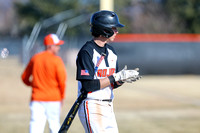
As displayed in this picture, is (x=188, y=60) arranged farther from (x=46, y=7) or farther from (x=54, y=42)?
(x=46, y=7)

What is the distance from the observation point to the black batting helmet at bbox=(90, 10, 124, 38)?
4395mm

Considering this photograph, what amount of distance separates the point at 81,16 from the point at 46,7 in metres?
5.41

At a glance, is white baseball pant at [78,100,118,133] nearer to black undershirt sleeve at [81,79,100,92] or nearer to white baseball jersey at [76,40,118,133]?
white baseball jersey at [76,40,118,133]

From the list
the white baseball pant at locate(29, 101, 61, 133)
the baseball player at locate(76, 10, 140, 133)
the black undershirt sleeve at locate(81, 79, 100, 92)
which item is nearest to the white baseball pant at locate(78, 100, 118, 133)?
the baseball player at locate(76, 10, 140, 133)

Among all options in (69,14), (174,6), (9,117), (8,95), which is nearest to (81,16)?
(69,14)

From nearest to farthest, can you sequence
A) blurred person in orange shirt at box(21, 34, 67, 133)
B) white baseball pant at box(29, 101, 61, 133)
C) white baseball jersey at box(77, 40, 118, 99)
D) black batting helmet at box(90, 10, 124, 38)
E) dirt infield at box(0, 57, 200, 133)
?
white baseball jersey at box(77, 40, 118, 99) → black batting helmet at box(90, 10, 124, 38) → white baseball pant at box(29, 101, 61, 133) → blurred person in orange shirt at box(21, 34, 67, 133) → dirt infield at box(0, 57, 200, 133)

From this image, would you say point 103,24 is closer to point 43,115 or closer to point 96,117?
point 96,117

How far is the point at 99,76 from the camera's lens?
4.36m

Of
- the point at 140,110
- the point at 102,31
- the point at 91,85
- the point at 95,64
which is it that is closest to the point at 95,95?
the point at 91,85

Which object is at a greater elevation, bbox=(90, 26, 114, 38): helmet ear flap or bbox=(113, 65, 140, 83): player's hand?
bbox=(90, 26, 114, 38): helmet ear flap

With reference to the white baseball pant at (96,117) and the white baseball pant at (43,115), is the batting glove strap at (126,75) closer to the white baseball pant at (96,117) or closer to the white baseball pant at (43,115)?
the white baseball pant at (96,117)

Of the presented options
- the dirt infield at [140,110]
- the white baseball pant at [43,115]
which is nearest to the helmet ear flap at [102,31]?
the white baseball pant at [43,115]

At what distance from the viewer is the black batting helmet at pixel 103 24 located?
4395 mm

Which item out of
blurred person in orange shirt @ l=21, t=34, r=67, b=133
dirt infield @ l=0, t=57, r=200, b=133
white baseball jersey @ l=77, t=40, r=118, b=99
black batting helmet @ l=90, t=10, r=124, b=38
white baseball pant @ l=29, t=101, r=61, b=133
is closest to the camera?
white baseball jersey @ l=77, t=40, r=118, b=99
